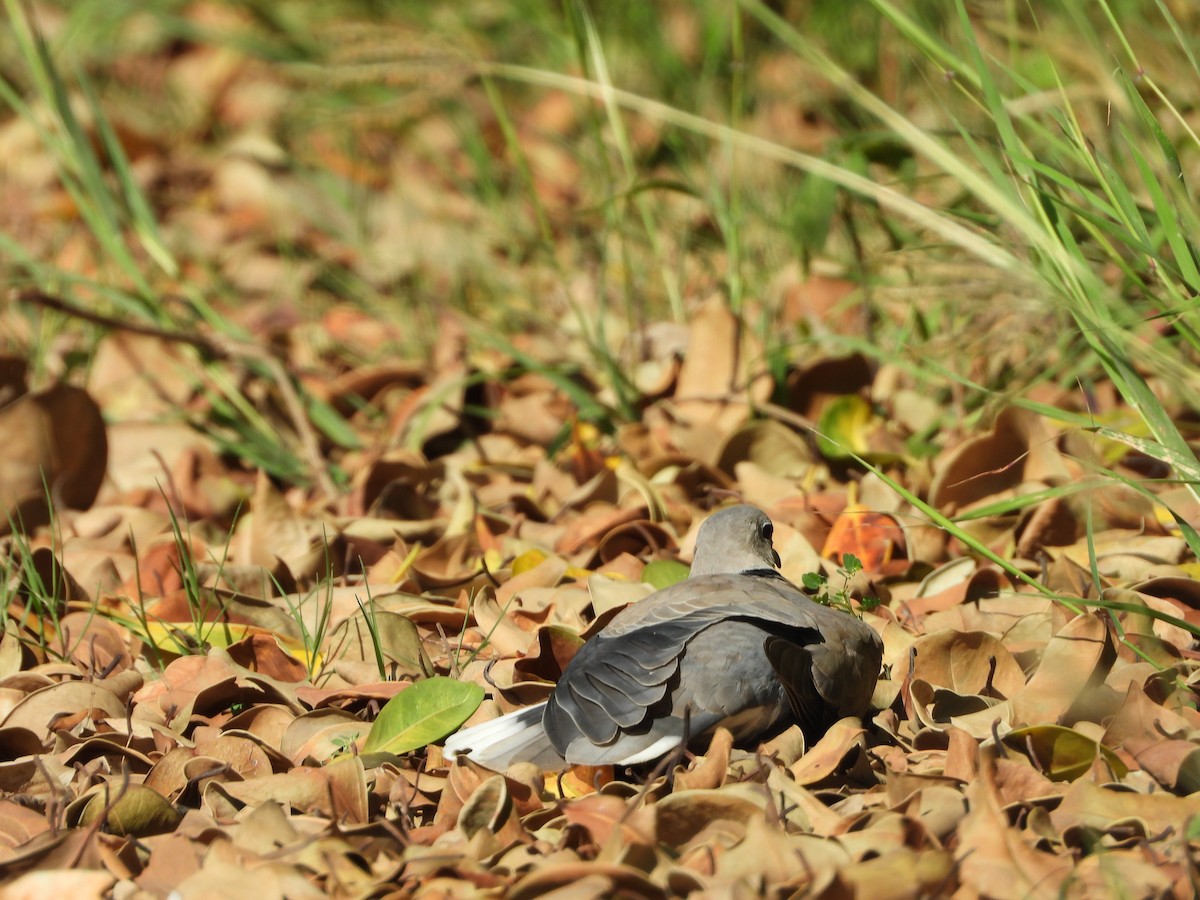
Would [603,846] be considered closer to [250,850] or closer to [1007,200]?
[250,850]

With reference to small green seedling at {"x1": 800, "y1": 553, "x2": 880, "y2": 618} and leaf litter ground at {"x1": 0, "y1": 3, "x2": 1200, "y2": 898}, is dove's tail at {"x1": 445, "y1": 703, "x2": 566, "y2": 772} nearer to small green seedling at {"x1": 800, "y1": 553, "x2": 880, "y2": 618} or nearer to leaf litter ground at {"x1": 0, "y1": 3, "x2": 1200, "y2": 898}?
leaf litter ground at {"x1": 0, "y1": 3, "x2": 1200, "y2": 898}

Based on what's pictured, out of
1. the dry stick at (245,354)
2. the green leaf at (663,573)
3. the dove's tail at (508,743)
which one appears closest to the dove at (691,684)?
the dove's tail at (508,743)

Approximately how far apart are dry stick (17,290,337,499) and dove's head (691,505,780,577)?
114cm

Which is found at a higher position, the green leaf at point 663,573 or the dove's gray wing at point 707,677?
the dove's gray wing at point 707,677

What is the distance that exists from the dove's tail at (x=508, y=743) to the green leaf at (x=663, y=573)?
554 mm

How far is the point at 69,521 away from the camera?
9.77 feet

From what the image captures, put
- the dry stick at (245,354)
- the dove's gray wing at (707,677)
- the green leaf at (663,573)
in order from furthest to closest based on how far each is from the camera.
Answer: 1. the dry stick at (245,354)
2. the green leaf at (663,573)
3. the dove's gray wing at (707,677)

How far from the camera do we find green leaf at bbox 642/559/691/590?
2.49m

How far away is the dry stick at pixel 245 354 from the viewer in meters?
3.12

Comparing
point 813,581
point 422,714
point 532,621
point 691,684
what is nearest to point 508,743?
point 422,714

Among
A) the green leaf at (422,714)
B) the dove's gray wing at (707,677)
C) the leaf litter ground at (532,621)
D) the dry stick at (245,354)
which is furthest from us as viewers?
the dry stick at (245,354)

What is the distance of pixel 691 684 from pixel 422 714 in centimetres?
42

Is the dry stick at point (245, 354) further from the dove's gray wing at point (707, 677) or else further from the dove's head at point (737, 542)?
the dove's gray wing at point (707, 677)

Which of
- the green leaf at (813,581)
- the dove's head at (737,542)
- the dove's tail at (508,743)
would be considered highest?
the dove's head at (737,542)
